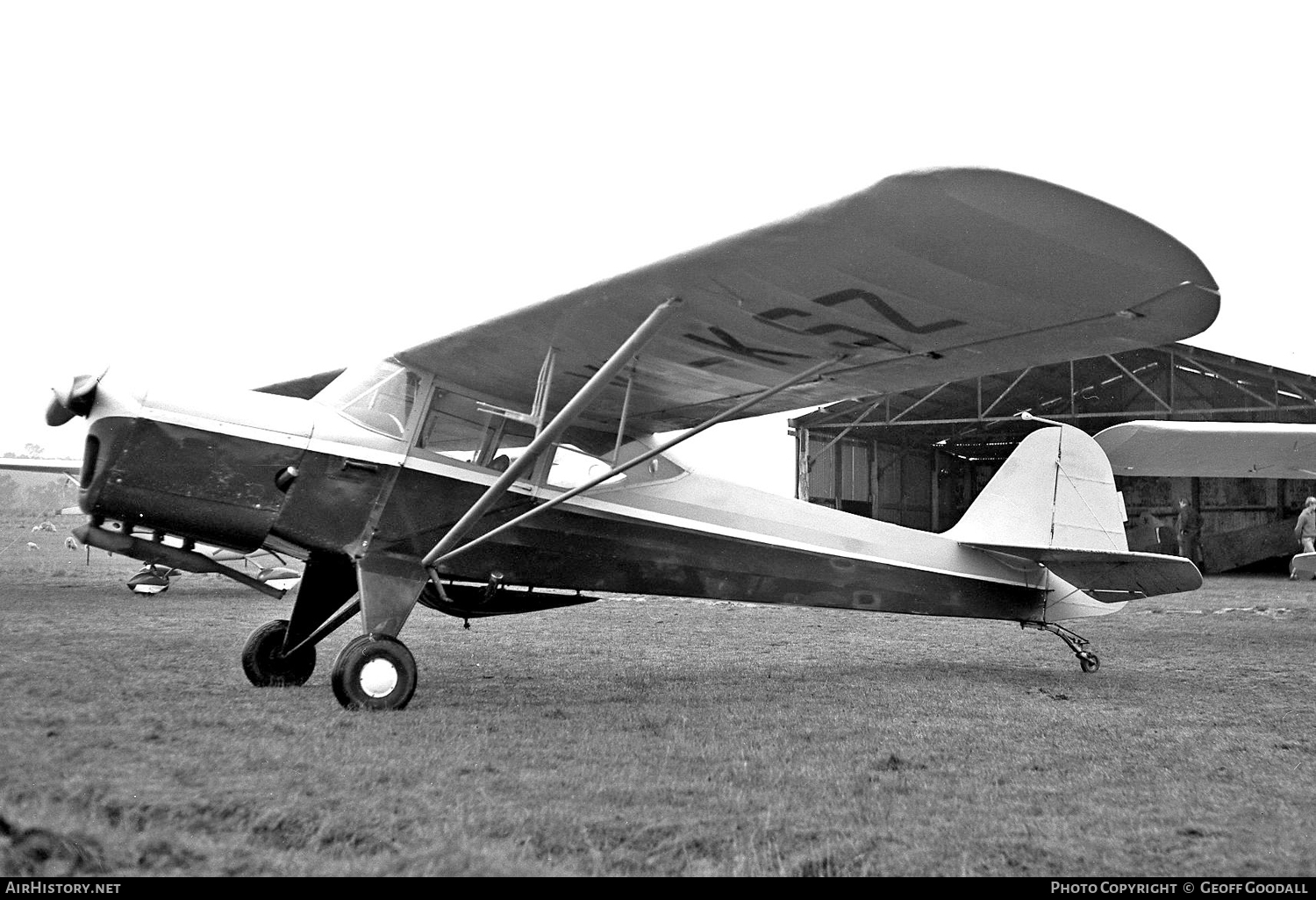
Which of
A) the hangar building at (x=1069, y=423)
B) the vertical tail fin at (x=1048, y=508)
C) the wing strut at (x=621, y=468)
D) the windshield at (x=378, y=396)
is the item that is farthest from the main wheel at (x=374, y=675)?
the hangar building at (x=1069, y=423)

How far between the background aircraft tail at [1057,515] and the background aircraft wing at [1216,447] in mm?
6345

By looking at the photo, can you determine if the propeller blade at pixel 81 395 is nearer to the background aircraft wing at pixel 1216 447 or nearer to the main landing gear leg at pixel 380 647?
the main landing gear leg at pixel 380 647

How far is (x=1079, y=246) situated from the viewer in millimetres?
3461

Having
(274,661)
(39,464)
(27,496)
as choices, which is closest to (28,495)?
(27,496)

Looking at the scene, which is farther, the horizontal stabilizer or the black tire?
the horizontal stabilizer

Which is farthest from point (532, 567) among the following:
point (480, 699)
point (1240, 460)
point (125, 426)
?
point (1240, 460)

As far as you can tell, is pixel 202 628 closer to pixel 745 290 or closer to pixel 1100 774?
pixel 745 290

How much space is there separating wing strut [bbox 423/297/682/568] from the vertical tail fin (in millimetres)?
3784

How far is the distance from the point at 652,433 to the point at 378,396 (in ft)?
6.15

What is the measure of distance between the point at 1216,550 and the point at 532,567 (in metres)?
23.0

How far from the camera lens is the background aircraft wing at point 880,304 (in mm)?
3365

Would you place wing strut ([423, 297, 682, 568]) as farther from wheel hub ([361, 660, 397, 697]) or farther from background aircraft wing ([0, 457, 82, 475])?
background aircraft wing ([0, 457, 82, 475])

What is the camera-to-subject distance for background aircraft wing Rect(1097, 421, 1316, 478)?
1316 cm

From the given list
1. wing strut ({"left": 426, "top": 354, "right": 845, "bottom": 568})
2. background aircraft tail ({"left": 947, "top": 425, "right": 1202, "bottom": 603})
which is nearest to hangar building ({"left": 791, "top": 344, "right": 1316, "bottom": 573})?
background aircraft tail ({"left": 947, "top": 425, "right": 1202, "bottom": 603})
